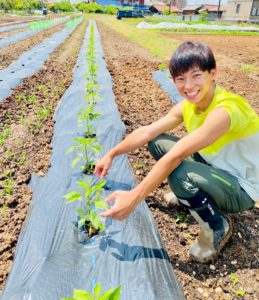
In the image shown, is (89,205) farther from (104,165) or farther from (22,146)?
(22,146)

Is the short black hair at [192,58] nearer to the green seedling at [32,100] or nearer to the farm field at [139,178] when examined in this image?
the farm field at [139,178]

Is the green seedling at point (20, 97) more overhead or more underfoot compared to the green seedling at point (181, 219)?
more overhead

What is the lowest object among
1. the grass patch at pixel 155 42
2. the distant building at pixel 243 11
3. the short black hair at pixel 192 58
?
the distant building at pixel 243 11

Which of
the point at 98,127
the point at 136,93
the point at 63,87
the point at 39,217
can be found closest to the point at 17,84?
the point at 63,87

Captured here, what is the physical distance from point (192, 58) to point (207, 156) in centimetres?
76

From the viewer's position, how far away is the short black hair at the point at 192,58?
78.2 inches

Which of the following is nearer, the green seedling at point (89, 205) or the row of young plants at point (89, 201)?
the row of young plants at point (89, 201)

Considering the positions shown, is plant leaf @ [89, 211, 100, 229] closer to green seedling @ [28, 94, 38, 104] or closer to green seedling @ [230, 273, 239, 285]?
green seedling @ [230, 273, 239, 285]

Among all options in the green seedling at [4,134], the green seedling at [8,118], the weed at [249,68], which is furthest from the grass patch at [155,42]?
the green seedling at [4,134]

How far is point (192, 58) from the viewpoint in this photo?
1.98 m

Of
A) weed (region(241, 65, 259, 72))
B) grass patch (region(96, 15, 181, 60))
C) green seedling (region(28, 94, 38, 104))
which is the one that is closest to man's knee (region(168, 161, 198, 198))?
green seedling (region(28, 94, 38, 104))

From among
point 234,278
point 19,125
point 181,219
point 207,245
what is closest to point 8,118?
point 19,125

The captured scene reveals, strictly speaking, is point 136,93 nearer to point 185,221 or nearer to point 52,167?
point 52,167

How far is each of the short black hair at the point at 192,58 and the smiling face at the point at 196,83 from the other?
0.03m
